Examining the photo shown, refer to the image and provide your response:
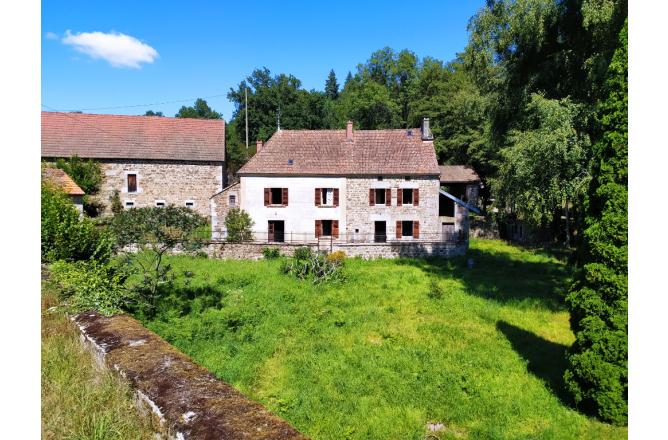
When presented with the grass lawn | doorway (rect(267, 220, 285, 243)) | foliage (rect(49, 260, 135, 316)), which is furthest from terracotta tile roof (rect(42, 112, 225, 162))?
foliage (rect(49, 260, 135, 316))

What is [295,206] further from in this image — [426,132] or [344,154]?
[426,132]

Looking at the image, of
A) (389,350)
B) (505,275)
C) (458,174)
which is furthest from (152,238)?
(458,174)

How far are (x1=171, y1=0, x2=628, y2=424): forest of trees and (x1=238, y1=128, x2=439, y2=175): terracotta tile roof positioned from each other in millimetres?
5104

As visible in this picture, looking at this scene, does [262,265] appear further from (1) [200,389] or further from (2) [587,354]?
(1) [200,389]

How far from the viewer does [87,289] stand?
20.9ft

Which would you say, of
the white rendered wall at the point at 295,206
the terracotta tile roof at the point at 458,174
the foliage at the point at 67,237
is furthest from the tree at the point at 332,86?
the foliage at the point at 67,237

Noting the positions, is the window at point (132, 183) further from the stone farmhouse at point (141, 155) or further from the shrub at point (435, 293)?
the shrub at point (435, 293)

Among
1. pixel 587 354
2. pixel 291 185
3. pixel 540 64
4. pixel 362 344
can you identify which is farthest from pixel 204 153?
pixel 587 354

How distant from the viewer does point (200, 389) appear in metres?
3.48

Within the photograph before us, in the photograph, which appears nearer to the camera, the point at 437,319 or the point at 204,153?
the point at 437,319

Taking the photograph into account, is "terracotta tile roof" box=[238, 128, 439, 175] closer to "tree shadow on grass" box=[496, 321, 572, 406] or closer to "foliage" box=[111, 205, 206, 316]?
"foliage" box=[111, 205, 206, 316]

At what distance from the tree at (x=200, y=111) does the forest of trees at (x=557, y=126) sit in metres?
40.4

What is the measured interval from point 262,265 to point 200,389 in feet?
52.9

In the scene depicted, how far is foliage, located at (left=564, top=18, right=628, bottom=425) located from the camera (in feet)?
21.3
